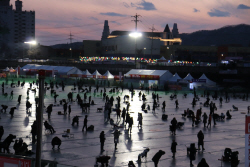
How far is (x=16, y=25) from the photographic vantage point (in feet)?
600

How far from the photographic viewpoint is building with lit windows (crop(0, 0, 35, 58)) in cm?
16948

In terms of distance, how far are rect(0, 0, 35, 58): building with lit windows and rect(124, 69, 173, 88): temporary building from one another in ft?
388

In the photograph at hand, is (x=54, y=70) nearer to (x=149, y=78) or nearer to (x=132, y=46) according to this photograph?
(x=149, y=78)

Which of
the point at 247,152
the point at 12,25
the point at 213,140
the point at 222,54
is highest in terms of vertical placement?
the point at 12,25

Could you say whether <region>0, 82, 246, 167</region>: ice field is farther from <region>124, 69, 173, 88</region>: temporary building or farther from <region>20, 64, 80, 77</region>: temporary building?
<region>20, 64, 80, 77</region>: temporary building

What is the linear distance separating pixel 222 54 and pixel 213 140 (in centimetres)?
8865

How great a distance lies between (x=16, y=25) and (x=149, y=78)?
471 feet

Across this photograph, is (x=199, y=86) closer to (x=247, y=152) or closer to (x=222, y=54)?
(x=247, y=152)

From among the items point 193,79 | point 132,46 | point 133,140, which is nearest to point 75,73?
point 193,79

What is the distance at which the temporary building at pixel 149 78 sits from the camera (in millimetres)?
55344

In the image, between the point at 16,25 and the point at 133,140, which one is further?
the point at 16,25

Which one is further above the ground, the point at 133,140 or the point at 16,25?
the point at 16,25

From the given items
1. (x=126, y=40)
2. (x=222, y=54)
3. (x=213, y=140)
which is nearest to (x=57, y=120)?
(x=213, y=140)

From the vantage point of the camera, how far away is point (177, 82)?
53.5 meters
